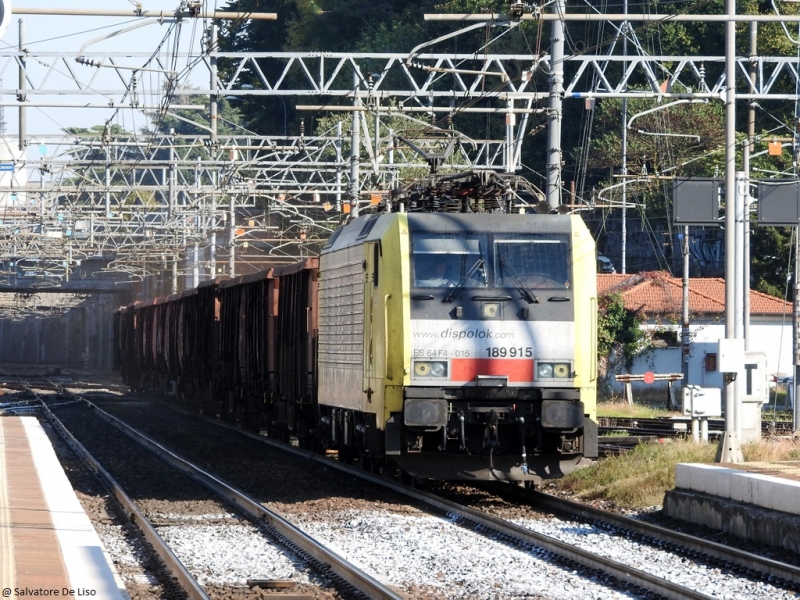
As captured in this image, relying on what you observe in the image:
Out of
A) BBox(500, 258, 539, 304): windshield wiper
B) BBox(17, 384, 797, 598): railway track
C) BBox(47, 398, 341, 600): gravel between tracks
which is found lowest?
BBox(47, 398, 341, 600): gravel between tracks

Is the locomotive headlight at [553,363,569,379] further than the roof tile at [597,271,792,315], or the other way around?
the roof tile at [597,271,792,315]

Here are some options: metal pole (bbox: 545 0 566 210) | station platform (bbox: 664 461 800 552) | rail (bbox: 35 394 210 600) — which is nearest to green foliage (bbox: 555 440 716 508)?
station platform (bbox: 664 461 800 552)

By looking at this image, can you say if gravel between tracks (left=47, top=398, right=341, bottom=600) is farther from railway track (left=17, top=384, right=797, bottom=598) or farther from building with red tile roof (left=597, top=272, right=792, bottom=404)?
building with red tile roof (left=597, top=272, right=792, bottom=404)

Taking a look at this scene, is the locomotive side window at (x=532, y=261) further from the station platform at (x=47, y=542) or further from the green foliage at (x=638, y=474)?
the station platform at (x=47, y=542)

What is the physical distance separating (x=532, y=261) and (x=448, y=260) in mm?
937

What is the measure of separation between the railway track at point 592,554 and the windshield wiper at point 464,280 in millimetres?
2186

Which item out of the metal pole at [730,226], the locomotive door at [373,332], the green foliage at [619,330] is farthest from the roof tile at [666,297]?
the locomotive door at [373,332]

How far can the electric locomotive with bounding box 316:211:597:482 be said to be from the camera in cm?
1427

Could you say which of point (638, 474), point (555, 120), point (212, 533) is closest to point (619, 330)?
point (555, 120)

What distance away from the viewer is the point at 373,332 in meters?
14.8

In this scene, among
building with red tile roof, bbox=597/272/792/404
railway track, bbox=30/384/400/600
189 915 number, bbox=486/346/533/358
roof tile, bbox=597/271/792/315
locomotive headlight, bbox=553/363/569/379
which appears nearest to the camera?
railway track, bbox=30/384/400/600

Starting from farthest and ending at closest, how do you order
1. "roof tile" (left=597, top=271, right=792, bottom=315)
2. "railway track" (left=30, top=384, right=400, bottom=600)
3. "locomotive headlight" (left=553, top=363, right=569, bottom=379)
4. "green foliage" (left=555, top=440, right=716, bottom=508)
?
"roof tile" (left=597, top=271, right=792, bottom=315), "green foliage" (left=555, top=440, right=716, bottom=508), "locomotive headlight" (left=553, top=363, right=569, bottom=379), "railway track" (left=30, top=384, right=400, bottom=600)

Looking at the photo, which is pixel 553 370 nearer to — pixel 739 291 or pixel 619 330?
pixel 739 291

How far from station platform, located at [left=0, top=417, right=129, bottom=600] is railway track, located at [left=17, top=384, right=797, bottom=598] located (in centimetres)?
361
